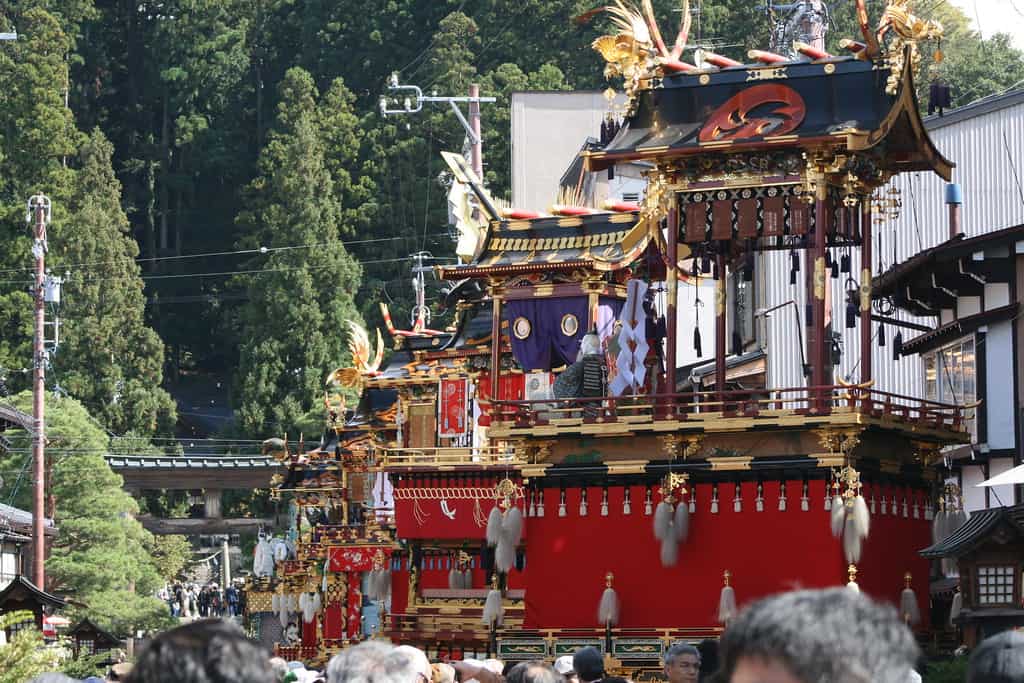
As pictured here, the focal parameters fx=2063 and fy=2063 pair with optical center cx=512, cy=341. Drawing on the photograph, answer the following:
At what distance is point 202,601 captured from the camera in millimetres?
82750

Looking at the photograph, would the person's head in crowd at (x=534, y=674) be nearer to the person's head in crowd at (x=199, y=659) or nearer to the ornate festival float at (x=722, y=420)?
the person's head in crowd at (x=199, y=659)

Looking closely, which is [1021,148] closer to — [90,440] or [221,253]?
[90,440]

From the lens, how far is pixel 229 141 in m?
117

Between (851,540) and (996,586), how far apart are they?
5.67 meters

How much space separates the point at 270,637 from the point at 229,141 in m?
56.8

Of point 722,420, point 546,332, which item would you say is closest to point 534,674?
point 722,420

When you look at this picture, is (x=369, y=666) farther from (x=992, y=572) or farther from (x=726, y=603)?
(x=726, y=603)

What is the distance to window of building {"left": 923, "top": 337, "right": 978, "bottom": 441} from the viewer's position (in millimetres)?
32188

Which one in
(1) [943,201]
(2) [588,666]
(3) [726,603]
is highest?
(1) [943,201]

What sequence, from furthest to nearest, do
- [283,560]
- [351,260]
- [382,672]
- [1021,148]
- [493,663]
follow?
1. [351,260]
2. [283,560]
3. [1021,148]
4. [493,663]
5. [382,672]

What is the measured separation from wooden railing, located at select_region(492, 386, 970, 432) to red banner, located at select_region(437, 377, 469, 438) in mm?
14128

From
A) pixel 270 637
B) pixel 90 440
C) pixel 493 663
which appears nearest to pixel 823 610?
pixel 493 663

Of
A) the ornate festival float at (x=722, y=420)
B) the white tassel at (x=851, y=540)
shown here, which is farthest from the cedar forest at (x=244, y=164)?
the white tassel at (x=851, y=540)

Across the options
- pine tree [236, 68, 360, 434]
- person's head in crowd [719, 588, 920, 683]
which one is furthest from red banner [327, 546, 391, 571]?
person's head in crowd [719, 588, 920, 683]
